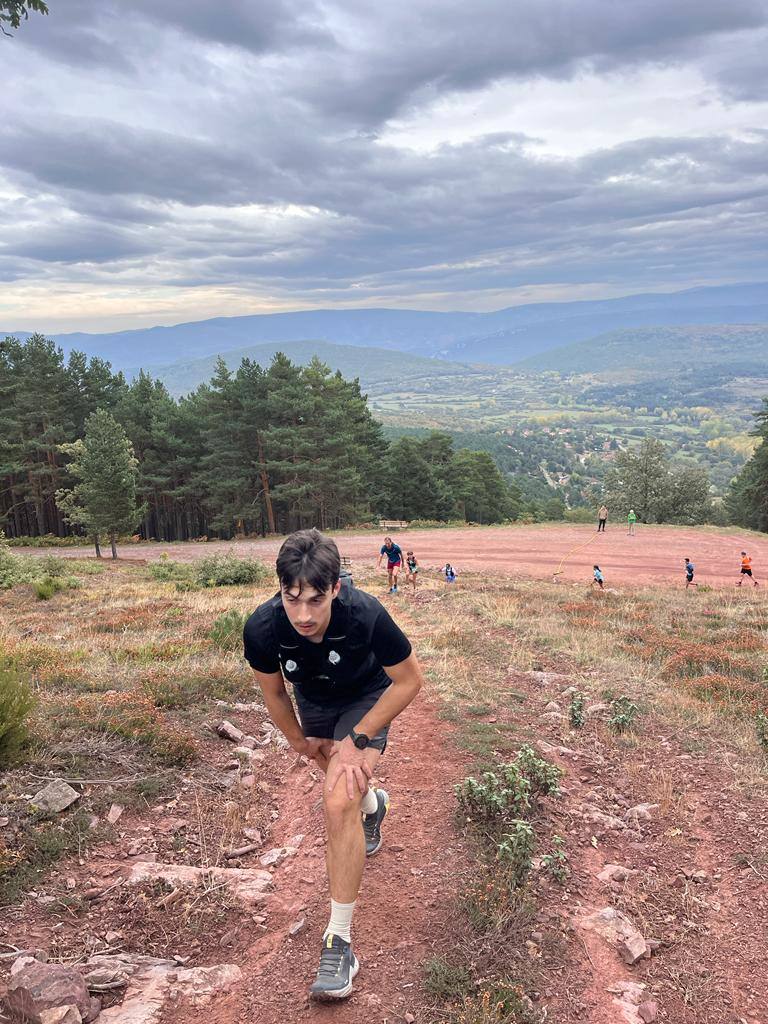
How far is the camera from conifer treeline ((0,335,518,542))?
37.3 metres

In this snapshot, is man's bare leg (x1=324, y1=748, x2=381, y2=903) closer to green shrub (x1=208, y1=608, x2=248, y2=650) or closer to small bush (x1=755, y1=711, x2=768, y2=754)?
small bush (x1=755, y1=711, x2=768, y2=754)

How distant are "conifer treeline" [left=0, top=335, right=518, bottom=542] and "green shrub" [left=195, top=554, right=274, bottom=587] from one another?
16419mm

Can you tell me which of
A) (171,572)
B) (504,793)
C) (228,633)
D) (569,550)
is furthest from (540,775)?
(569,550)

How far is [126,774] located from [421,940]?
2.83 metres

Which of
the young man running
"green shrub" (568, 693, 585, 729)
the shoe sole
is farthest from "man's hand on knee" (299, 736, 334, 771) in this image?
"green shrub" (568, 693, 585, 729)

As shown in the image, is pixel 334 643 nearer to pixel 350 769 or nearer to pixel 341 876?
pixel 350 769

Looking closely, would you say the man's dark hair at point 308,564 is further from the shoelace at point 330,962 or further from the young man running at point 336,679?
the shoelace at point 330,962

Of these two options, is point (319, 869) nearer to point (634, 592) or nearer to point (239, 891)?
point (239, 891)

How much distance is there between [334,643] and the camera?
10.3 feet

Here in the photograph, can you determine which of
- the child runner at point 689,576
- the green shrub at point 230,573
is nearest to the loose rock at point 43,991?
the green shrub at point 230,573

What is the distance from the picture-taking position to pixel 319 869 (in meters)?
4.08

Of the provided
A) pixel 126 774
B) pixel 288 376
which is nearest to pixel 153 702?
pixel 126 774

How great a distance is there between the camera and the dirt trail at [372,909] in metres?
2.93

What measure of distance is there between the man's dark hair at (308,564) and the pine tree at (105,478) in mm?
24410
